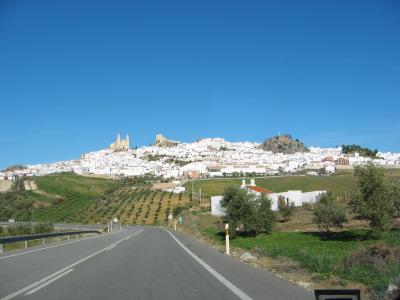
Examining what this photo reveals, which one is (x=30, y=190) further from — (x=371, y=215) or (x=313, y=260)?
(x=313, y=260)

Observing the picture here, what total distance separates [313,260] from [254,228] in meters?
24.2

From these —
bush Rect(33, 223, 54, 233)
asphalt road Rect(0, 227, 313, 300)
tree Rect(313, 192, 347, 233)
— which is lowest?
bush Rect(33, 223, 54, 233)

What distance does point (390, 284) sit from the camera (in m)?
8.75

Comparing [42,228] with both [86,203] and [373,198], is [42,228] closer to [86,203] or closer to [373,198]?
[373,198]

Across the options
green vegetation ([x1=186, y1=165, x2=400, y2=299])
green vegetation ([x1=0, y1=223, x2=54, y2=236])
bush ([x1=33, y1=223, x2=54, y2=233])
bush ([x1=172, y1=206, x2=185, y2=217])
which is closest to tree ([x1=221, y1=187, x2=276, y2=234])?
green vegetation ([x1=186, y1=165, x2=400, y2=299])

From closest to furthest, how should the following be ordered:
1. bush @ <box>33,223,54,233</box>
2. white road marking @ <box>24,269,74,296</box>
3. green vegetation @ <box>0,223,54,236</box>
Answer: white road marking @ <box>24,269,74,296</box> < green vegetation @ <box>0,223,54,236</box> < bush @ <box>33,223,54,233</box>

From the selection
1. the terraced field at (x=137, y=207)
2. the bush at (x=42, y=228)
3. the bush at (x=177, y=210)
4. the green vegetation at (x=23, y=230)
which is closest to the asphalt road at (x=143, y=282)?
the green vegetation at (x=23, y=230)

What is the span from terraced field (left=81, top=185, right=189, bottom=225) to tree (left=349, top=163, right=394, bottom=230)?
192 feet

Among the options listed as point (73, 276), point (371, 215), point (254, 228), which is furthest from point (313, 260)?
point (254, 228)

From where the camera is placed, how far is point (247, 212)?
38.7 metres

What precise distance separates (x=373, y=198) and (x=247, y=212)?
397 inches

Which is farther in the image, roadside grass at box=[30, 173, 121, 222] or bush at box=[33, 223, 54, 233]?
roadside grass at box=[30, 173, 121, 222]

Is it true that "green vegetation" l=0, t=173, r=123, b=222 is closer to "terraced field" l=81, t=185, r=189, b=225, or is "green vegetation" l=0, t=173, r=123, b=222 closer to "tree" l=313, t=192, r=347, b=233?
"terraced field" l=81, t=185, r=189, b=225

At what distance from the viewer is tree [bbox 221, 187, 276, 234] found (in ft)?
126
